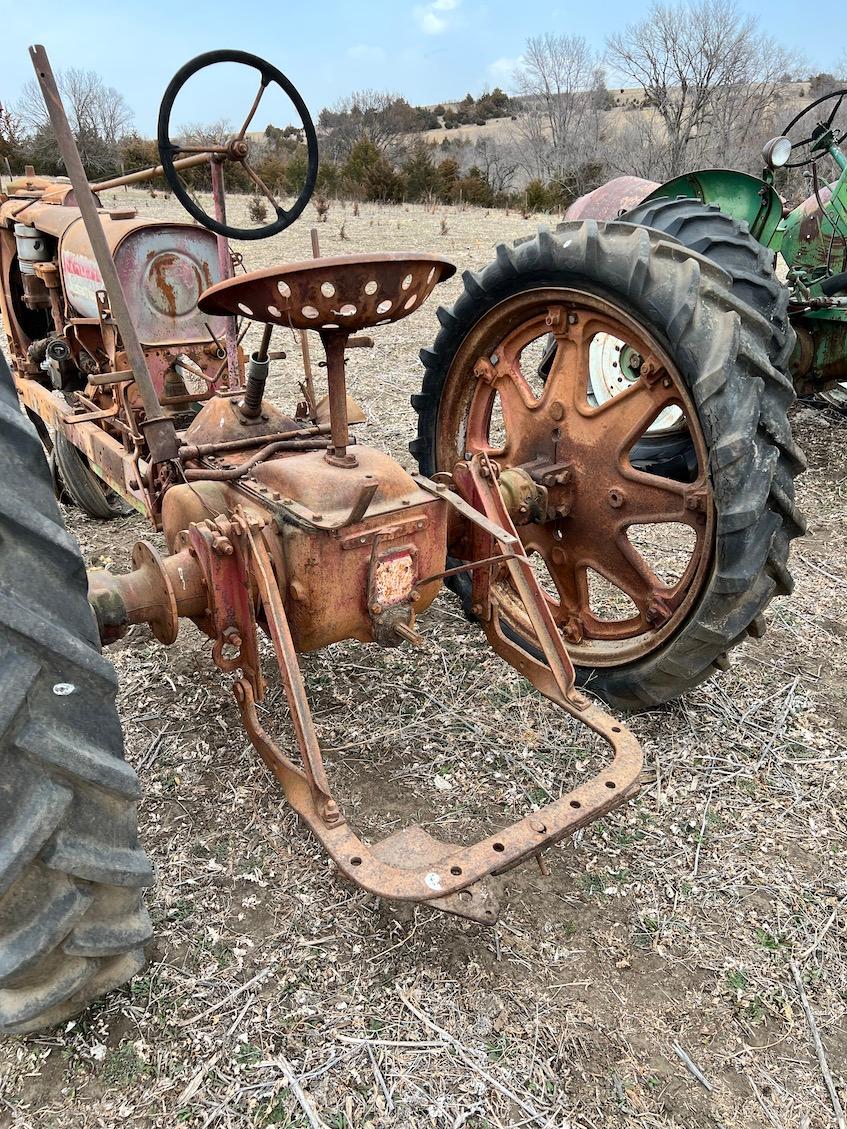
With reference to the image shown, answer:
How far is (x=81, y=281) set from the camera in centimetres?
352

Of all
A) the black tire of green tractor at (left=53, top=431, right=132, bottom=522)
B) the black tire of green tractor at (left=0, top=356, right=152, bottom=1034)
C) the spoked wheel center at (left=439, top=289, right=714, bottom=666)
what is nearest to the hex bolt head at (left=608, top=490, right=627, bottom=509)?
the spoked wheel center at (left=439, top=289, right=714, bottom=666)

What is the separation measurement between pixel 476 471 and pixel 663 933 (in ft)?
4.33

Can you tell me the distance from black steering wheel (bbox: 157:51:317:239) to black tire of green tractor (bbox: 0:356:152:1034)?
1201 mm

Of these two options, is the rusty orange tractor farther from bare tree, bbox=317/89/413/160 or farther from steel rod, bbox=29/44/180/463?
bare tree, bbox=317/89/413/160

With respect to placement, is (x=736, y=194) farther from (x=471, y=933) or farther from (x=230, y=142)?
(x=471, y=933)

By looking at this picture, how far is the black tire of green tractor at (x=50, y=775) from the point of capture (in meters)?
1.31

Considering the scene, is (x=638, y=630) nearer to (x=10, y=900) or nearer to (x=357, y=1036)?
(x=357, y=1036)

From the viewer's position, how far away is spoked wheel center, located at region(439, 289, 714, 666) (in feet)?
7.98

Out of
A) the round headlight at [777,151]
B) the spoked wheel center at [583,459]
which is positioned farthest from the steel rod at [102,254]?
the round headlight at [777,151]

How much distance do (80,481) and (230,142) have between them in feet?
6.99

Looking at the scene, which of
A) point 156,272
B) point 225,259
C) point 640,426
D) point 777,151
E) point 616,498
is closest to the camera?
point 640,426

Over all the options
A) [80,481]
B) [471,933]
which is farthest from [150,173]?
[471,933]

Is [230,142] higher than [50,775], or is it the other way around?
[230,142]

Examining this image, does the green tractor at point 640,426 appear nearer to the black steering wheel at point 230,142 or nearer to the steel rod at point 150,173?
the black steering wheel at point 230,142
